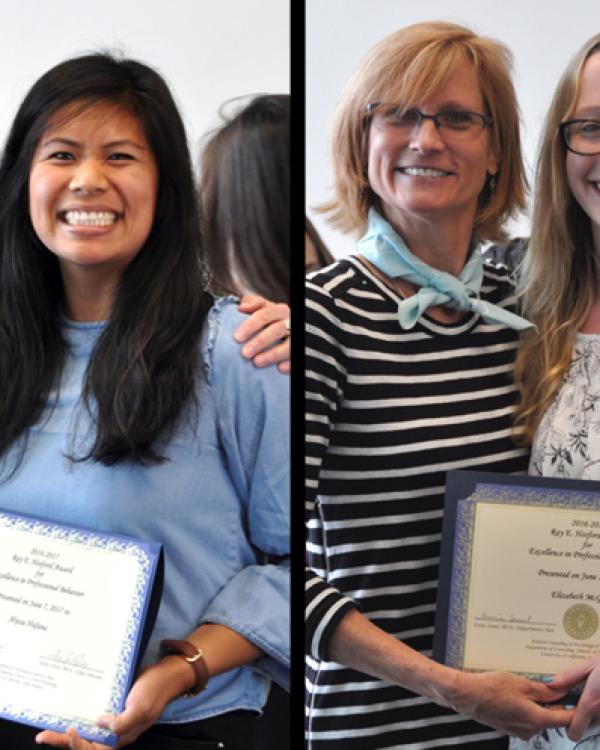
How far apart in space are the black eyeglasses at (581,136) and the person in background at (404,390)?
0.07 m

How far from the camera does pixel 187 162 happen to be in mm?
1578

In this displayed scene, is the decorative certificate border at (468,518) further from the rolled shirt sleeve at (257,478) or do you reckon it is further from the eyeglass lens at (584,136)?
the eyeglass lens at (584,136)

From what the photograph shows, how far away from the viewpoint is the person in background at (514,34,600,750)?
60.5 inches

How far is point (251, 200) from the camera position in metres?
1.58

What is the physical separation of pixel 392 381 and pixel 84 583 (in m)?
0.54

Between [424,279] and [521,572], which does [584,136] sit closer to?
[424,279]

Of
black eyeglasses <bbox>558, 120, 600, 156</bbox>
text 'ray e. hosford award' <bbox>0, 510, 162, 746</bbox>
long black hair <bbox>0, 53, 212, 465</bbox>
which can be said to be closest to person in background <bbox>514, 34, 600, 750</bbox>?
black eyeglasses <bbox>558, 120, 600, 156</bbox>

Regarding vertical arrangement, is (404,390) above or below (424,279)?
below

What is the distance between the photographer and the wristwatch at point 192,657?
5.20 feet

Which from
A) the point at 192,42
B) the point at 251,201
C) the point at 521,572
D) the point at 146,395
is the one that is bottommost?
the point at 521,572

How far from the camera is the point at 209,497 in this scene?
1587 mm

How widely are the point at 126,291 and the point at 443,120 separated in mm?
524

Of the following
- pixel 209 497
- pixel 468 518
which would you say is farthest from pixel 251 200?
pixel 468 518

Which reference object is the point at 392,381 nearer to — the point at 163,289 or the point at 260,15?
the point at 163,289
